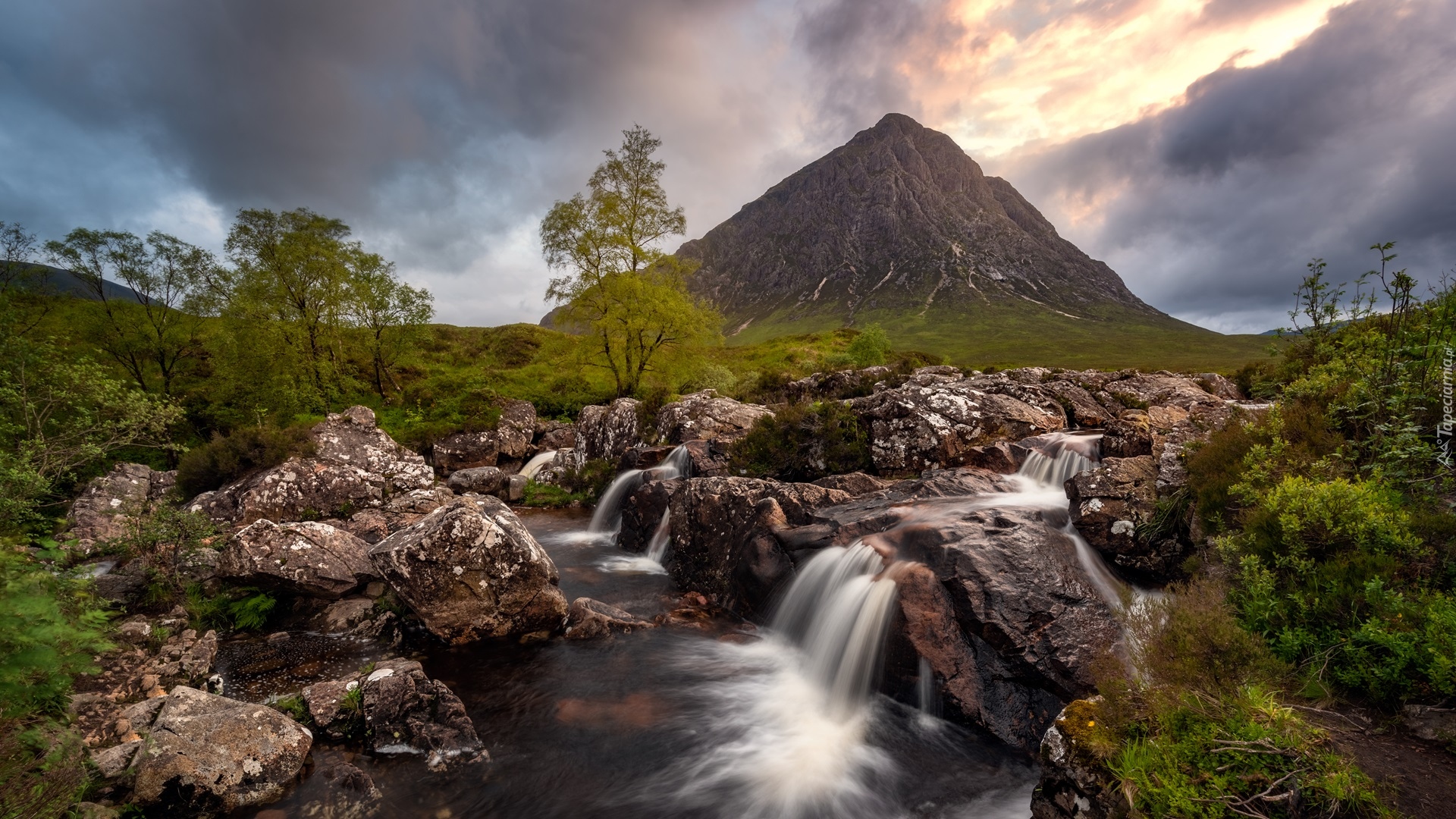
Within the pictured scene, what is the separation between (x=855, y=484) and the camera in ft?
51.6

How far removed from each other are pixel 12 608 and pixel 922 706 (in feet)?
36.2

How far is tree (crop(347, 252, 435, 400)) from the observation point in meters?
35.7

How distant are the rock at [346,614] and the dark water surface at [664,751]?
2.05 feet

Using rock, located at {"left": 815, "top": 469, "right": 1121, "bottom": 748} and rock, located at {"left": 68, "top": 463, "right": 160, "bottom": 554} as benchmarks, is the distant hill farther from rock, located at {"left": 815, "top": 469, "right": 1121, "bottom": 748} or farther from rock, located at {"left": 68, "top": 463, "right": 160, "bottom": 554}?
rock, located at {"left": 815, "top": 469, "right": 1121, "bottom": 748}

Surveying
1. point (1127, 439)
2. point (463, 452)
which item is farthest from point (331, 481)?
point (1127, 439)

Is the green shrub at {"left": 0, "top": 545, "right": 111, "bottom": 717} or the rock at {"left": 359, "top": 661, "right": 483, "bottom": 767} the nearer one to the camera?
the green shrub at {"left": 0, "top": 545, "right": 111, "bottom": 717}

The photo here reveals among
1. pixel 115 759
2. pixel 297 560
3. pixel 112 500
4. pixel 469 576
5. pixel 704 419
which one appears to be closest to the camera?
pixel 115 759

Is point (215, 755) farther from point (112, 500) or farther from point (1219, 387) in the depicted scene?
point (1219, 387)

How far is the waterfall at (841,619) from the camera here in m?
9.31

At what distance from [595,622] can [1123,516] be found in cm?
1116

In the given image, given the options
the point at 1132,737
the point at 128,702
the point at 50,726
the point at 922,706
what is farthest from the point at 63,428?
the point at 1132,737

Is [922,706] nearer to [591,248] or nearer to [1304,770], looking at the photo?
[1304,770]

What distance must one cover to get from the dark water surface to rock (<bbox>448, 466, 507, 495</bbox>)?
1447 cm

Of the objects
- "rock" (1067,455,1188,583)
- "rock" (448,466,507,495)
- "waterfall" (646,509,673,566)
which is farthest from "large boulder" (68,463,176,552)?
"rock" (1067,455,1188,583)
